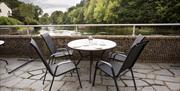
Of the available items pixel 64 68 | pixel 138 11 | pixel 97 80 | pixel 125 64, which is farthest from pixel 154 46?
pixel 138 11

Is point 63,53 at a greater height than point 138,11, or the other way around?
→ point 138,11

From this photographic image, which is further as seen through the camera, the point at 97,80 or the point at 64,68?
the point at 97,80

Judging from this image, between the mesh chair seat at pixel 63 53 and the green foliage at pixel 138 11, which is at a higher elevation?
the green foliage at pixel 138 11

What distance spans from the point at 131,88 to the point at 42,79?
5.73 ft

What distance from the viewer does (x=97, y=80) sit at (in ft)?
9.93

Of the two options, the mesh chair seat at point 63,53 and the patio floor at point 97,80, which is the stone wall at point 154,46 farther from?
the mesh chair seat at point 63,53

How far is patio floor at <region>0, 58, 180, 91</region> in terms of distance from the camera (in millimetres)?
2750

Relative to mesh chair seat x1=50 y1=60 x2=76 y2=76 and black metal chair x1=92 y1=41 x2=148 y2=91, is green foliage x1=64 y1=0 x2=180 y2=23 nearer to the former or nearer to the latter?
black metal chair x1=92 y1=41 x2=148 y2=91

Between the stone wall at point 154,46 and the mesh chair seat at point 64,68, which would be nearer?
the mesh chair seat at point 64,68

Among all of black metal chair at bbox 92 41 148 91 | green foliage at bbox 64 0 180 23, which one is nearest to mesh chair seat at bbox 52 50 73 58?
black metal chair at bbox 92 41 148 91

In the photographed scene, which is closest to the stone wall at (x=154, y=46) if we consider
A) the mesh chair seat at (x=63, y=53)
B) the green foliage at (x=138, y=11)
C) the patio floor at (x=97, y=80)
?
the patio floor at (x=97, y=80)

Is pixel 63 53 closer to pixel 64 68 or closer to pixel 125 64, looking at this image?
pixel 64 68

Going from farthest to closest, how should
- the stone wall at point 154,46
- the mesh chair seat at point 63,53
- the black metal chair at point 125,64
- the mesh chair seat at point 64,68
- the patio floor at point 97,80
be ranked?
the stone wall at point 154,46 → the mesh chair seat at point 63,53 → the patio floor at point 97,80 → the mesh chair seat at point 64,68 → the black metal chair at point 125,64

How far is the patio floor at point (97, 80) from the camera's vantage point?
275 cm
